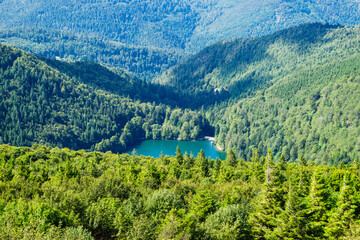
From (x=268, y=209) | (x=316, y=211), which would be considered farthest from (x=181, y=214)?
(x=316, y=211)

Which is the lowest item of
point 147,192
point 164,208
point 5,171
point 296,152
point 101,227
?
point 101,227

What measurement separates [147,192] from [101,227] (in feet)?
55.3

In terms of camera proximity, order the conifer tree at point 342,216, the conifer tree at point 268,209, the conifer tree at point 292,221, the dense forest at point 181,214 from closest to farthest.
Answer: the dense forest at point 181,214, the conifer tree at point 292,221, the conifer tree at point 342,216, the conifer tree at point 268,209

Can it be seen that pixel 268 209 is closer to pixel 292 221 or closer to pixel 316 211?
pixel 292 221

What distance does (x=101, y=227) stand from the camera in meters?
41.5

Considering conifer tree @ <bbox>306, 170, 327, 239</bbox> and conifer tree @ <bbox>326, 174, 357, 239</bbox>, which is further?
conifer tree @ <bbox>306, 170, 327, 239</bbox>

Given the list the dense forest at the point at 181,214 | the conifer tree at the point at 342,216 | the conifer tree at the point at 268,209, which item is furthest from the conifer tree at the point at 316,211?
the conifer tree at the point at 268,209

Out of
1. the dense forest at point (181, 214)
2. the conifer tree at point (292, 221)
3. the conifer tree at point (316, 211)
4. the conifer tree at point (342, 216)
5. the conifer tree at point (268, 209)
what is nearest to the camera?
the dense forest at point (181, 214)

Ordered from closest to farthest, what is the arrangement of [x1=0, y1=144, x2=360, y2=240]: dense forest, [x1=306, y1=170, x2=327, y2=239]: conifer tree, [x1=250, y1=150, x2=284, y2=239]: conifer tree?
[x1=0, y1=144, x2=360, y2=240]: dense forest, [x1=306, y1=170, x2=327, y2=239]: conifer tree, [x1=250, y1=150, x2=284, y2=239]: conifer tree

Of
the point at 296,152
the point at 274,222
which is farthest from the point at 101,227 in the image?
the point at 296,152

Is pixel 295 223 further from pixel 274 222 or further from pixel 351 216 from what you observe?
pixel 351 216

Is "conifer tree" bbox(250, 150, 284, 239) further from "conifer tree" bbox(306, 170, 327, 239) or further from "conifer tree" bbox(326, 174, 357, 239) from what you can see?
"conifer tree" bbox(326, 174, 357, 239)

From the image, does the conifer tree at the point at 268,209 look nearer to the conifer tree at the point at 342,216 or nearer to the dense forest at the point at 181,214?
the dense forest at the point at 181,214

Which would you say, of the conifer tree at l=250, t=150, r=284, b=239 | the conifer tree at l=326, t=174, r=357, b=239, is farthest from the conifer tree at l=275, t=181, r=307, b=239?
the conifer tree at l=326, t=174, r=357, b=239
